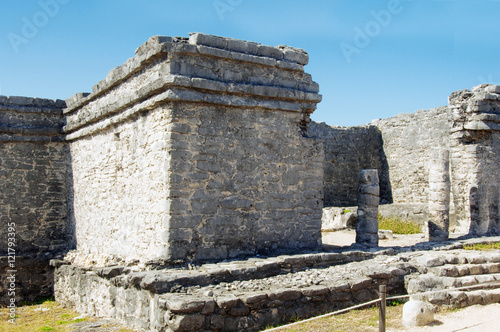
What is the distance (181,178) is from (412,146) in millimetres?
13947

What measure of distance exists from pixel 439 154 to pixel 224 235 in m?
6.82

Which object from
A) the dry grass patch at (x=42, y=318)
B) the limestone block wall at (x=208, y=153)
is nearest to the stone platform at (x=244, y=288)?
the dry grass patch at (x=42, y=318)

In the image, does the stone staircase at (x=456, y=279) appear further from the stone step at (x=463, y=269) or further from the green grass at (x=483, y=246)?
the green grass at (x=483, y=246)

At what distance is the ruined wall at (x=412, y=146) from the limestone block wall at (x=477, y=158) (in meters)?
5.52

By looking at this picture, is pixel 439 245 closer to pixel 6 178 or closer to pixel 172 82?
pixel 172 82

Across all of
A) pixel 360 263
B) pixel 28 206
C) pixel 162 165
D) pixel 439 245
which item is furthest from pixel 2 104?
pixel 439 245

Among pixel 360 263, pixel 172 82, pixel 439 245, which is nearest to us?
pixel 172 82

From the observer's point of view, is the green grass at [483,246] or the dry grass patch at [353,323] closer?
the dry grass patch at [353,323]

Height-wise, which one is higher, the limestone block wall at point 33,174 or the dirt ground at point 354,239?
the limestone block wall at point 33,174

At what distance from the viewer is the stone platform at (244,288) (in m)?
6.06

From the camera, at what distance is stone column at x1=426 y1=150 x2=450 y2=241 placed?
37.2 ft

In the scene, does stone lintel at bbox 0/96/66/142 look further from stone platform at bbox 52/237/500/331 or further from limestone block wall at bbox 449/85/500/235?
limestone block wall at bbox 449/85/500/235

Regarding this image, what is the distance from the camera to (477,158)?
1198cm

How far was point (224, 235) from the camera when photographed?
7762 millimetres
